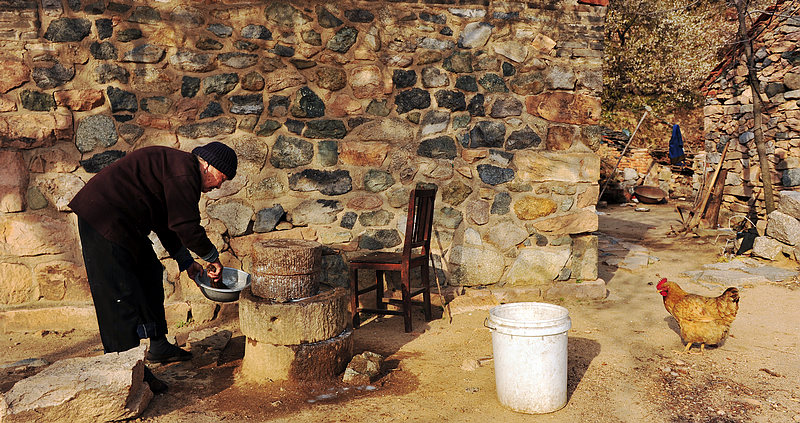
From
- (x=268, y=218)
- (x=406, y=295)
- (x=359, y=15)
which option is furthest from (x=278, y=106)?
(x=406, y=295)

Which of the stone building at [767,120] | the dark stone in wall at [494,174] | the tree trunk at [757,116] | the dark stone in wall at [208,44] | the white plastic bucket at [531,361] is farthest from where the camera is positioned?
the tree trunk at [757,116]

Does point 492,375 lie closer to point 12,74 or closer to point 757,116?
point 12,74

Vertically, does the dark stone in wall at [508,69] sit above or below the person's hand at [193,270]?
above

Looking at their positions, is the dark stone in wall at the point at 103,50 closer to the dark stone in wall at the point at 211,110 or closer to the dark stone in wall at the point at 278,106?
the dark stone in wall at the point at 211,110

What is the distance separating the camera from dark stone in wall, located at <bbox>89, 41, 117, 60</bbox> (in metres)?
4.43

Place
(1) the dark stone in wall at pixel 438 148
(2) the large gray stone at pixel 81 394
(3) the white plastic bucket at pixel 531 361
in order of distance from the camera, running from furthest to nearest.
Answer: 1. (1) the dark stone in wall at pixel 438 148
2. (3) the white plastic bucket at pixel 531 361
3. (2) the large gray stone at pixel 81 394

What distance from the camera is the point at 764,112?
843 cm

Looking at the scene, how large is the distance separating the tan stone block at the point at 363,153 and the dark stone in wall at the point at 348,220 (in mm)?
440

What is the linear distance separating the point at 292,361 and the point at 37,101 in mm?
2988

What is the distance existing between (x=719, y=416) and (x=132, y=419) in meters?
3.10

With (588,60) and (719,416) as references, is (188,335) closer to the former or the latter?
(719,416)

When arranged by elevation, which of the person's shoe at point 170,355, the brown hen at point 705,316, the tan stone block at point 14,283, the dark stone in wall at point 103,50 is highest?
the dark stone in wall at point 103,50

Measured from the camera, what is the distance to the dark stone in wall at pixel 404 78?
16.1 feet

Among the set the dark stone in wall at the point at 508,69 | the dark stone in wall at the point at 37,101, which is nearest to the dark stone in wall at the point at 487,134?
the dark stone in wall at the point at 508,69
